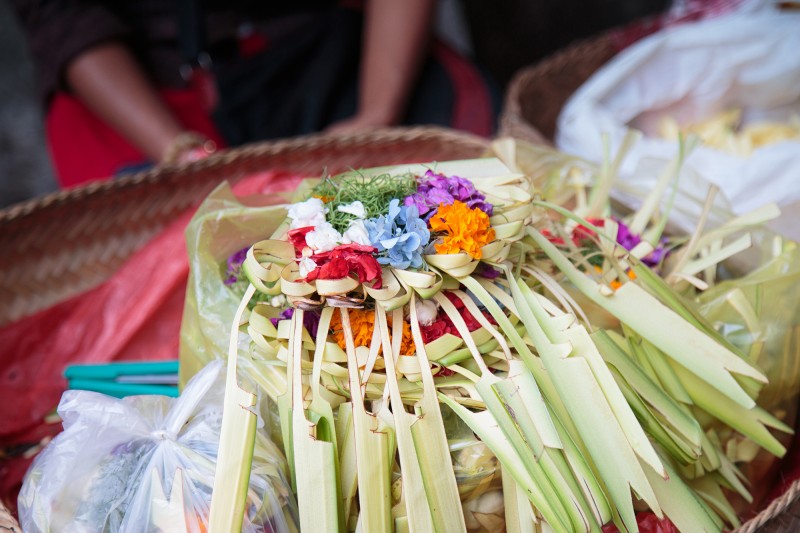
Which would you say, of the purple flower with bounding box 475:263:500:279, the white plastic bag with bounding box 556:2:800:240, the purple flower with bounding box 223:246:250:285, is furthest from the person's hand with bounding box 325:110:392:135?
the purple flower with bounding box 475:263:500:279

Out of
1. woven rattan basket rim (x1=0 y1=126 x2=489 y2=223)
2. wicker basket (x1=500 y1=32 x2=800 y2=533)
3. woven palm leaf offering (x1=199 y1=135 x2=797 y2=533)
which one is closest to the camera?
woven palm leaf offering (x1=199 y1=135 x2=797 y2=533)

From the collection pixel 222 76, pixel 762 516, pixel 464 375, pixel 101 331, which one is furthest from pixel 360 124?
pixel 762 516

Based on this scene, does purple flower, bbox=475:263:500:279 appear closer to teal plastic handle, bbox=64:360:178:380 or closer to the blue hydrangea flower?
the blue hydrangea flower

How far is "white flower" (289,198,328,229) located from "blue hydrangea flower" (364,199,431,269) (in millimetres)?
55

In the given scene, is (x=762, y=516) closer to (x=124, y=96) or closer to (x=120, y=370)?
(x=120, y=370)

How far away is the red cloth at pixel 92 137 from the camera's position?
1560 millimetres

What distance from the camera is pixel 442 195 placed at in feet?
2.55

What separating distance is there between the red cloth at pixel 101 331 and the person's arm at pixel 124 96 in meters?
0.39

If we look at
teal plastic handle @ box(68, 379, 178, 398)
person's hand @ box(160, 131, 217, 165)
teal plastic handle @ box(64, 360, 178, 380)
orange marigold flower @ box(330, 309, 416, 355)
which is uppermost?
person's hand @ box(160, 131, 217, 165)

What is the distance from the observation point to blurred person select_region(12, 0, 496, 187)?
5.01 ft

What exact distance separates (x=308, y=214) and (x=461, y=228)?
16cm

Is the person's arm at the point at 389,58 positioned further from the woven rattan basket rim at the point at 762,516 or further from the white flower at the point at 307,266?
the woven rattan basket rim at the point at 762,516

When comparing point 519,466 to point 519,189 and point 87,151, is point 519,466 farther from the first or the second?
point 87,151

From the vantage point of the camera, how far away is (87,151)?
1.60m
